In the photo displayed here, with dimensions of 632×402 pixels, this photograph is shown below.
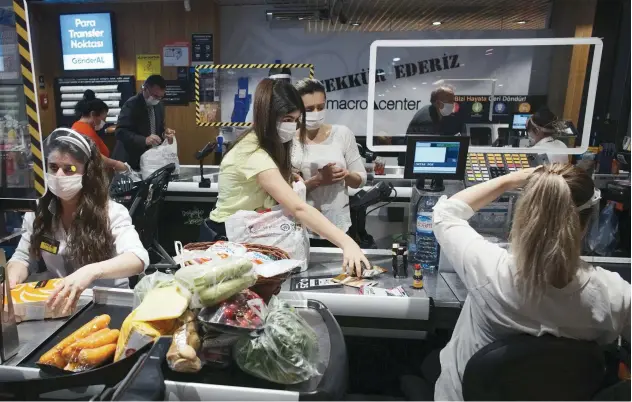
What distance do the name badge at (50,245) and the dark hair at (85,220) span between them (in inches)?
1.0

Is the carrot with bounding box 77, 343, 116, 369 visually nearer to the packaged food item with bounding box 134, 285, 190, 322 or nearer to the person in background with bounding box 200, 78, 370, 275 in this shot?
the packaged food item with bounding box 134, 285, 190, 322

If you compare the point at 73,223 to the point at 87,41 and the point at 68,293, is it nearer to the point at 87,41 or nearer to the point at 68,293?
the point at 68,293

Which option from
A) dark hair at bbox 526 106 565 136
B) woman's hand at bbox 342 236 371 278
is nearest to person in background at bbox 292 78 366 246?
dark hair at bbox 526 106 565 136

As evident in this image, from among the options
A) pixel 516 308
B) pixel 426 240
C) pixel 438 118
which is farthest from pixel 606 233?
pixel 516 308

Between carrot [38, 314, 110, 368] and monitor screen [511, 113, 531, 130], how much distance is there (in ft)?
8.19

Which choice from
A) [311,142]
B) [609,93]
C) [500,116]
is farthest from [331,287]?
[609,93]

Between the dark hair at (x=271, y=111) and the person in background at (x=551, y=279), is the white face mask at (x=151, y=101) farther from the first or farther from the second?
the person in background at (x=551, y=279)

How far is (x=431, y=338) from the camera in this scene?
188 centimetres

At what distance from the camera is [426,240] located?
1.98 meters

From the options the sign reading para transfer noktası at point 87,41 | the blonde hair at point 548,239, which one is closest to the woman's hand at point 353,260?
the blonde hair at point 548,239

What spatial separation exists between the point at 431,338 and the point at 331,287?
0.48 metres

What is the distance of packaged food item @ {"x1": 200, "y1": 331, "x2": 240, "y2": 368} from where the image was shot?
3.31 feet

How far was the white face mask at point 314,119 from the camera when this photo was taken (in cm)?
305

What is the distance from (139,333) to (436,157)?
4.57 ft
